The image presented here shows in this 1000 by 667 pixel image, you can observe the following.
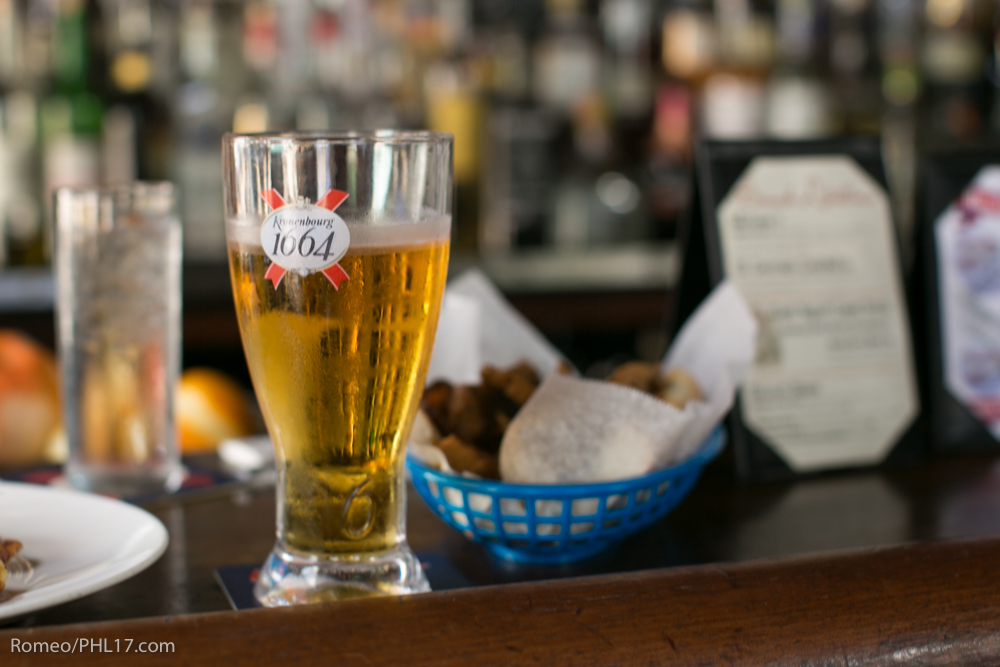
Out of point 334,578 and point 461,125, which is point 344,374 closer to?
point 334,578

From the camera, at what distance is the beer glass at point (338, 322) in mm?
421

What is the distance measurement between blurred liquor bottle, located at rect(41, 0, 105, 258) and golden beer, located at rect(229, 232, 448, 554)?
6.19ft

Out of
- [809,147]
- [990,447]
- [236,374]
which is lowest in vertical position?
[236,374]

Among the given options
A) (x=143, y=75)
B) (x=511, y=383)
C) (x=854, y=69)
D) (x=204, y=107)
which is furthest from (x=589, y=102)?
(x=511, y=383)

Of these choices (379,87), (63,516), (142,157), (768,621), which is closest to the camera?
(768,621)

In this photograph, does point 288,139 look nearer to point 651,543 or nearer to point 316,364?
point 316,364

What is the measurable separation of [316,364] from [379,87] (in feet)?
6.79

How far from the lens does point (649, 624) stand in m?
0.39

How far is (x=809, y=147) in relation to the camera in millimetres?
759

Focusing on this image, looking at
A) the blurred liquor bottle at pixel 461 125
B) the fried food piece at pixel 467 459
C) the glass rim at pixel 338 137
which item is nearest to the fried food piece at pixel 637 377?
the fried food piece at pixel 467 459

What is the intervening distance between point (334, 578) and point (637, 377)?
0.23 m

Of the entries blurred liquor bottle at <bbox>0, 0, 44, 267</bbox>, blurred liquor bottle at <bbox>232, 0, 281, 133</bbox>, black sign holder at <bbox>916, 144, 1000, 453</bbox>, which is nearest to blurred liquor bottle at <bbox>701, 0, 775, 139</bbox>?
blurred liquor bottle at <bbox>232, 0, 281, 133</bbox>

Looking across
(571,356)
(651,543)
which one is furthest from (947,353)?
(571,356)

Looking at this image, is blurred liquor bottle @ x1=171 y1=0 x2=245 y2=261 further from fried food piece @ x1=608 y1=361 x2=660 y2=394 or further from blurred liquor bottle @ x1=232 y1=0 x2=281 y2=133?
fried food piece @ x1=608 y1=361 x2=660 y2=394
